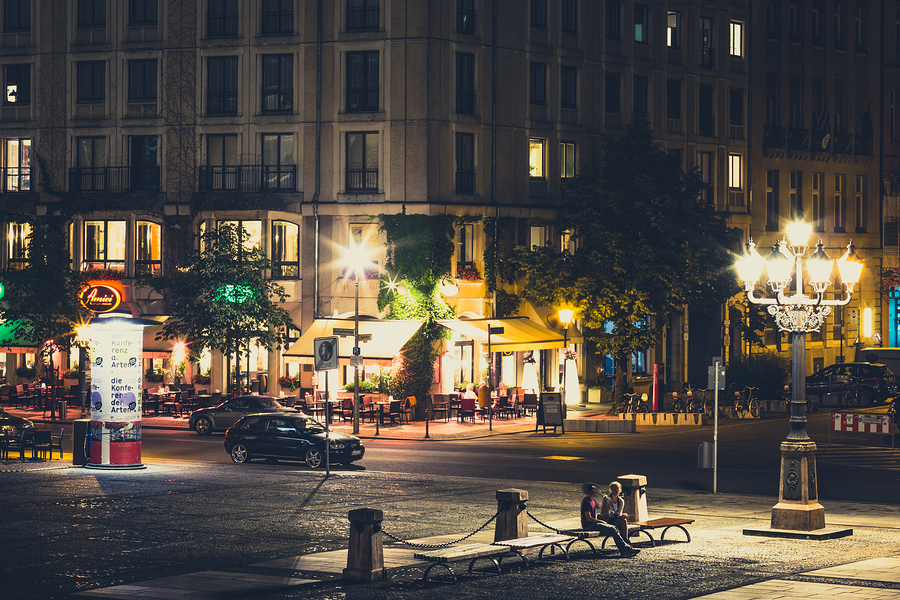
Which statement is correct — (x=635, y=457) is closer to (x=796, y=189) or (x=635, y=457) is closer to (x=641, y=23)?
(x=641, y=23)

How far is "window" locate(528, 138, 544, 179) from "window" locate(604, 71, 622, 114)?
4650mm

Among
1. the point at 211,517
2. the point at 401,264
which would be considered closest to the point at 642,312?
the point at 401,264

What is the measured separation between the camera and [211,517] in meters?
23.7

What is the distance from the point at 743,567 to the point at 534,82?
4076cm

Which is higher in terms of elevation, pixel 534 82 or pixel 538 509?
pixel 534 82

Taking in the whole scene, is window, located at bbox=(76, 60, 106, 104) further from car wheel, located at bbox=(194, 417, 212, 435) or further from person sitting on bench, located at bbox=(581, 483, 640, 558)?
person sitting on bench, located at bbox=(581, 483, 640, 558)

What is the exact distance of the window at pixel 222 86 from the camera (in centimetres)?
5572

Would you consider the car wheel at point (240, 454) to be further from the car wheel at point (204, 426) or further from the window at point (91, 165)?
the window at point (91, 165)

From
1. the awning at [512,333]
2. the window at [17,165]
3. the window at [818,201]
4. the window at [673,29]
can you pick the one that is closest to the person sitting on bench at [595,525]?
the awning at [512,333]

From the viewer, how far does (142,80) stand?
187ft

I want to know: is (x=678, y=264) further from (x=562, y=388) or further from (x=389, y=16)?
(x=389, y=16)

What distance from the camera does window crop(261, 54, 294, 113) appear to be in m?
54.9

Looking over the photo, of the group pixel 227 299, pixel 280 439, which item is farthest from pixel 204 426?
pixel 280 439

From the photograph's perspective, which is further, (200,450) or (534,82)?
(534,82)
